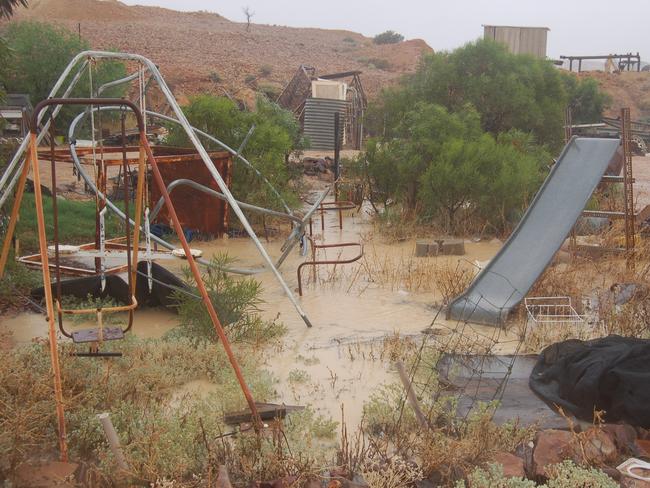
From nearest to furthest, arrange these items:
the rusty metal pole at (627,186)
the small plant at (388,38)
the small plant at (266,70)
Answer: the rusty metal pole at (627,186), the small plant at (266,70), the small plant at (388,38)

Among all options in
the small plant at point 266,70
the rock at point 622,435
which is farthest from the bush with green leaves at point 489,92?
the small plant at point 266,70

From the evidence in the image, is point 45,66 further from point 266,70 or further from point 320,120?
point 266,70

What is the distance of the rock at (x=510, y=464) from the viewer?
13.0ft

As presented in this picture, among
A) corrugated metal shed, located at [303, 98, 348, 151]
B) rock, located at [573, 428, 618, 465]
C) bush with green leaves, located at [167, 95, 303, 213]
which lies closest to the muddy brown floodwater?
bush with green leaves, located at [167, 95, 303, 213]

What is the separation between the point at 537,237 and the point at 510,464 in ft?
15.4

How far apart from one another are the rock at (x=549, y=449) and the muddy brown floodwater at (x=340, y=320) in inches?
47.8

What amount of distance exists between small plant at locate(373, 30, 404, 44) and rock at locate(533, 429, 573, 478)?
67099 millimetres

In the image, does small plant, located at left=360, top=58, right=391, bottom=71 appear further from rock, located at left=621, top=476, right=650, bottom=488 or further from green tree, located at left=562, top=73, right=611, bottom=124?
rock, located at left=621, top=476, right=650, bottom=488

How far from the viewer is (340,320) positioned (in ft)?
24.2

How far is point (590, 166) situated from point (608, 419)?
4.98 m

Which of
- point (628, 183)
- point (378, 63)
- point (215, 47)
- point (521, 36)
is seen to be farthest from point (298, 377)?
point (378, 63)

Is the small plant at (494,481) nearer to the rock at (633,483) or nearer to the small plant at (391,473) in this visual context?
the small plant at (391,473)

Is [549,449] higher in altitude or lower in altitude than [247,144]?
lower

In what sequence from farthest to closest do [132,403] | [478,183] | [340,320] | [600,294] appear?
[478,183] → [600,294] → [340,320] → [132,403]
